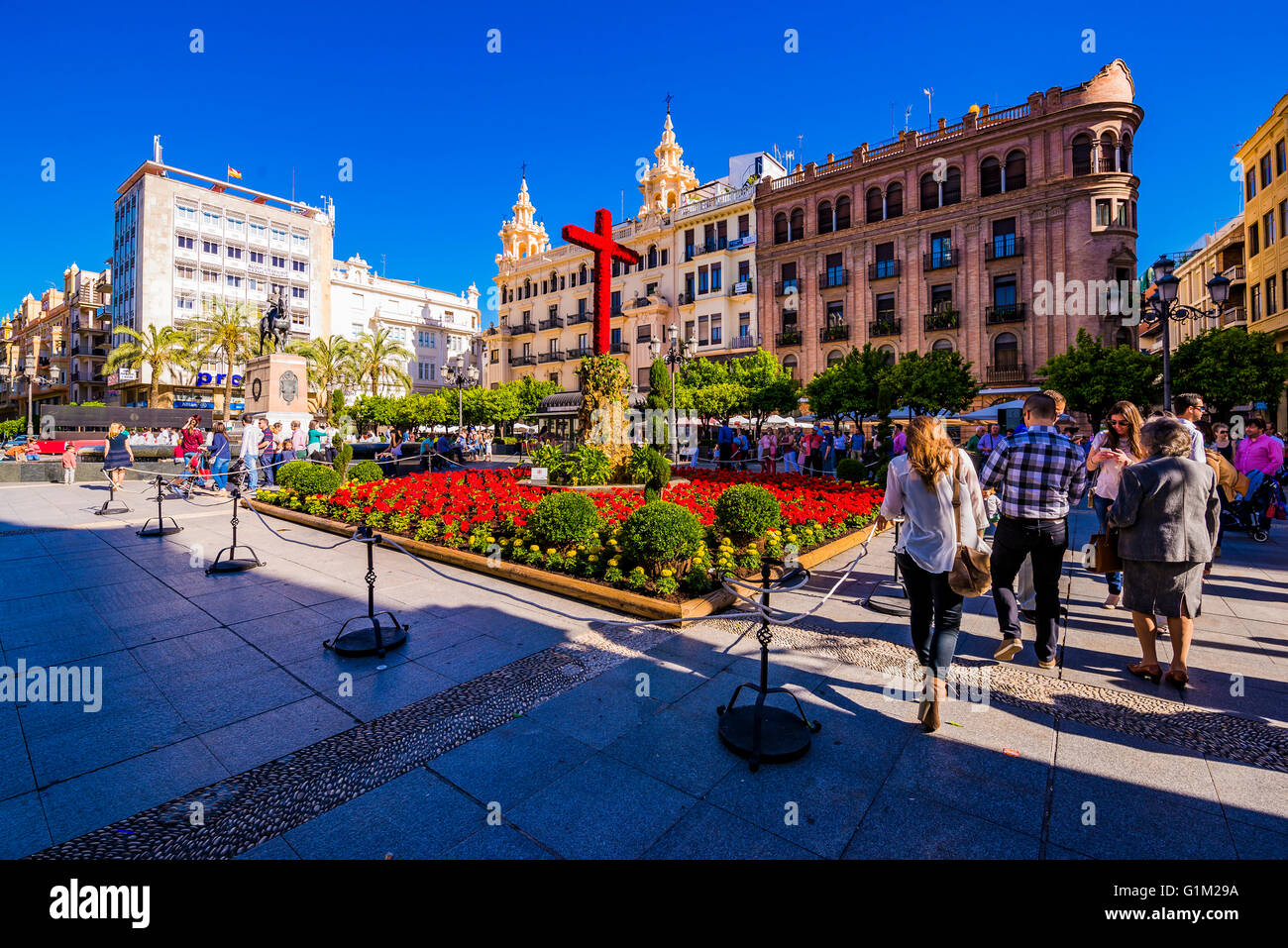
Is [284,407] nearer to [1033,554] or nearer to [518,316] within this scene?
[1033,554]

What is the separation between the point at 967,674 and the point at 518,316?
5709 centimetres

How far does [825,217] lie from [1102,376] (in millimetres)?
20574

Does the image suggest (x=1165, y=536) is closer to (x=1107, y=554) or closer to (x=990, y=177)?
(x=1107, y=554)

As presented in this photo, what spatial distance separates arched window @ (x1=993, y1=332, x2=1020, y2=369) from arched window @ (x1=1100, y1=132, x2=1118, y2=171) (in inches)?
360

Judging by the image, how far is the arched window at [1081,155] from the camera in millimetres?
30264

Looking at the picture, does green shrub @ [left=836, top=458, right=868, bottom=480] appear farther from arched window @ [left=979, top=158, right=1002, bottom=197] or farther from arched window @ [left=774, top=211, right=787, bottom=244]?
arched window @ [left=774, top=211, right=787, bottom=244]

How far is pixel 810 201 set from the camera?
3888 centimetres

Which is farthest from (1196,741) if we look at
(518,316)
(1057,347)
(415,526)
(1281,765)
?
(518,316)

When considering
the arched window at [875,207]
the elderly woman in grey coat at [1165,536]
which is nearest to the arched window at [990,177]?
the arched window at [875,207]

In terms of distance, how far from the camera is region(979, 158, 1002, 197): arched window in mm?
32531

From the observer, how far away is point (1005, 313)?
31984 mm

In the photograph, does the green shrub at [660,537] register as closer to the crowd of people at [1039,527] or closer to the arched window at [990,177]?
the crowd of people at [1039,527]

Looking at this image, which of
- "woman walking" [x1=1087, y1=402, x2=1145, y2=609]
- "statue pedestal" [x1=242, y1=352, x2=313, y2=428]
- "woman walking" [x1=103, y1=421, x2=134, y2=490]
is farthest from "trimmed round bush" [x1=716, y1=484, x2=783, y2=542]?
"statue pedestal" [x1=242, y1=352, x2=313, y2=428]

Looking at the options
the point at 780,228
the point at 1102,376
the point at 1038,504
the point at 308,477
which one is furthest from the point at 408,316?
the point at 1038,504
